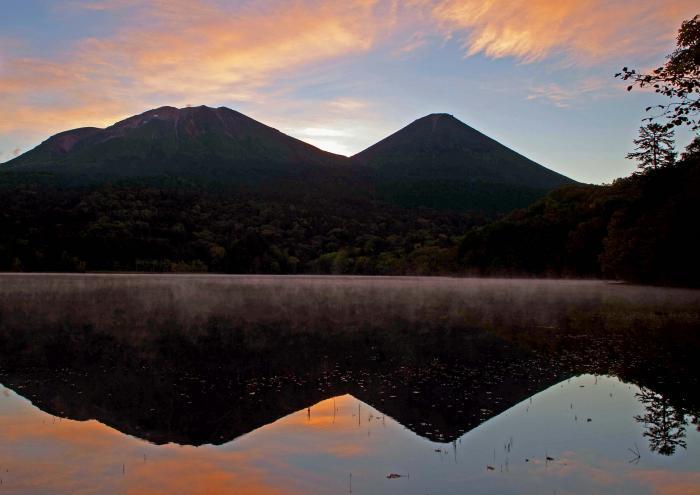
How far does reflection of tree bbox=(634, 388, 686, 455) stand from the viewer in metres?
8.62

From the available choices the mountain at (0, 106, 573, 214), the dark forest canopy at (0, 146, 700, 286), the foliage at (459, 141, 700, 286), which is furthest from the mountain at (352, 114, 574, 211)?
the foliage at (459, 141, 700, 286)

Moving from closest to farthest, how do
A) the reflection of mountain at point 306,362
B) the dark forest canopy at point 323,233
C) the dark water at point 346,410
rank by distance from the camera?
the dark water at point 346,410 → the reflection of mountain at point 306,362 → the dark forest canopy at point 323,233

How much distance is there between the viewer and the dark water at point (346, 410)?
7.42 m

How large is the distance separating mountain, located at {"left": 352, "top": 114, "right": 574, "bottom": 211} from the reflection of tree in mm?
133783

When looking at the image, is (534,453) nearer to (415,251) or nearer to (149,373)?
(149,373)

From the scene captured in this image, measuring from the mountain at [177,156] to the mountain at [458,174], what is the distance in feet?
59.7

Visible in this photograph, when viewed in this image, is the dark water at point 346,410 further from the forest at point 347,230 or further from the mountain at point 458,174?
the mountain at point 458,174

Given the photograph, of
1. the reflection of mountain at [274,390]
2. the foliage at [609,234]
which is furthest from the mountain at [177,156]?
the reflection of mountain at [274,390]

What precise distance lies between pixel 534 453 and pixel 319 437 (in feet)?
9.72

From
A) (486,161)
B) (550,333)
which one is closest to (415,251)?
Answer: (486,161)

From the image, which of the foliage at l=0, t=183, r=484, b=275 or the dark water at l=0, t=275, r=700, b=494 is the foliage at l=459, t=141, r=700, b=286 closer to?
the foliage at l=0, t=183, r=484, b=275

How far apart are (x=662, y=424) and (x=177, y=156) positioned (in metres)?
179

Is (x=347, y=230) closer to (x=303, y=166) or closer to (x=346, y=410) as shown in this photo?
(x=303, y=166)

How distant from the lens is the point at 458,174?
16875cm
